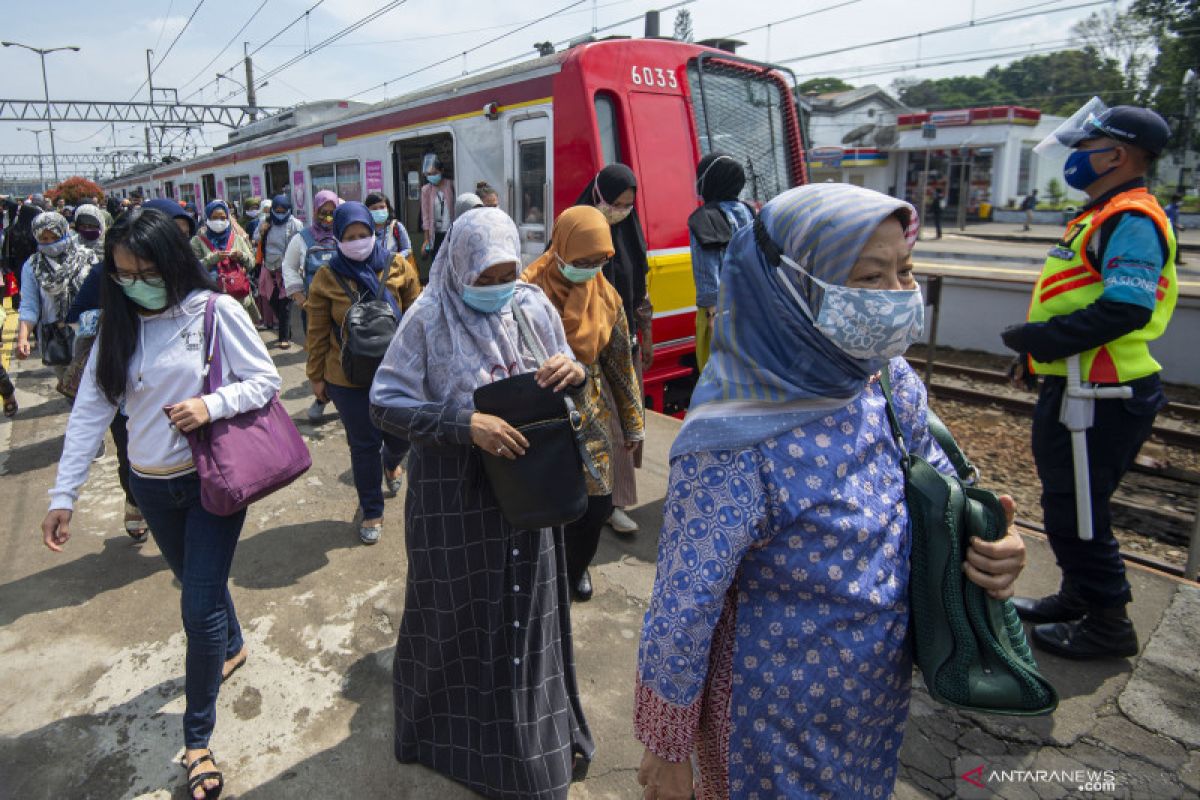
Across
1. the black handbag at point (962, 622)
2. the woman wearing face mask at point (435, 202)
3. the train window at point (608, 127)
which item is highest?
the train window at point (608, 127)

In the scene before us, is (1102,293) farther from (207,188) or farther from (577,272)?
(207,188)

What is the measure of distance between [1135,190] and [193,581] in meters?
3.45

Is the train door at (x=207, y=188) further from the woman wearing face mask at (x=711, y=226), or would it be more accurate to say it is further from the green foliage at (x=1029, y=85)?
the green foliage at (x=1029, y=85)

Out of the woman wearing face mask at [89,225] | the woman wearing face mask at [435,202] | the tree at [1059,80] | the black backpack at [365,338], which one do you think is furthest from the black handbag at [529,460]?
the tree at [1059,80]

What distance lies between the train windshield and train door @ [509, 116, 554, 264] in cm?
122

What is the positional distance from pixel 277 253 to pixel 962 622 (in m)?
8.31

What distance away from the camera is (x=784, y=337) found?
1281mm

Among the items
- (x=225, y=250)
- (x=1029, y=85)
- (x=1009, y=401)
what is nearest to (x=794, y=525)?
(x=1009, y=401)

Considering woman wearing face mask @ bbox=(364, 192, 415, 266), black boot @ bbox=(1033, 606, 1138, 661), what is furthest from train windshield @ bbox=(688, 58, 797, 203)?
black boot @ bbox=(1033, 606, 1138, 661)

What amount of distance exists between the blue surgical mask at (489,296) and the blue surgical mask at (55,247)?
4.50 m

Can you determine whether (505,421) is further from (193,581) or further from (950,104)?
(950,104)

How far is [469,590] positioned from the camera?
2.11 meters

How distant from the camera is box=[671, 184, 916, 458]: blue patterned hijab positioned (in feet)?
4.08

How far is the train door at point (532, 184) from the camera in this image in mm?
5711
